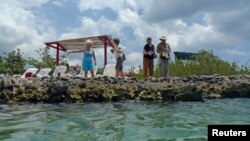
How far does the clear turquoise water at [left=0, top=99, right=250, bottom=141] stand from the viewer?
5.76 metres

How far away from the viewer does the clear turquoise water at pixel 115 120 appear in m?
5.76

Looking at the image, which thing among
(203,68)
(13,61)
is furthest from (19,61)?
(203,68)

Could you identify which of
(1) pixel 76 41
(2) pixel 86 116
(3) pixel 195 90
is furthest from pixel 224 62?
(2) pixel 86 116

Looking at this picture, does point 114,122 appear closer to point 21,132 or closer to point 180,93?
point 21,132

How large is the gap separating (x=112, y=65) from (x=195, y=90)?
982 cm

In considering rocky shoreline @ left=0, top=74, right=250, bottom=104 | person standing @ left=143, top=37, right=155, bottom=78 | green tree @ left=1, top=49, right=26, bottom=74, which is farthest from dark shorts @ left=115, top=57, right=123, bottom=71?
green tree @ left=1, top=49, right=26, bottom=74

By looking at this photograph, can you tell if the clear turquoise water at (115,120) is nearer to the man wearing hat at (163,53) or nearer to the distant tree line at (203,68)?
the man wearing hat at (163,53)

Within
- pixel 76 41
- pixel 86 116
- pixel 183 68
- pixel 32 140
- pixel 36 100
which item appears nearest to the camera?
pixel 32 140

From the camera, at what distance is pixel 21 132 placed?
607 cm

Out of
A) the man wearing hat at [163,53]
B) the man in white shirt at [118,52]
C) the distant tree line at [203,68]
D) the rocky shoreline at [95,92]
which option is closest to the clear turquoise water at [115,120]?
the rocky shoreline at [95,92]

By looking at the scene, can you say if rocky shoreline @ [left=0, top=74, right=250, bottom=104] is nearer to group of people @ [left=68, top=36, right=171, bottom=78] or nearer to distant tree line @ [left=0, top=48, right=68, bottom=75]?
group of people @ [left=68, top=36, right=171, bottom=78]

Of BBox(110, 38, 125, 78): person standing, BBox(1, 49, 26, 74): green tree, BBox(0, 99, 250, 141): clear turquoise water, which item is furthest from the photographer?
BBox(1, 49, 26, 74): green tree

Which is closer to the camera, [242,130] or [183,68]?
[242,130]

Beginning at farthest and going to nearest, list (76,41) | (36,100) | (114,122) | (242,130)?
1. (76,41)
2. (36,100)
3. (114,122)
4. (242,130)
